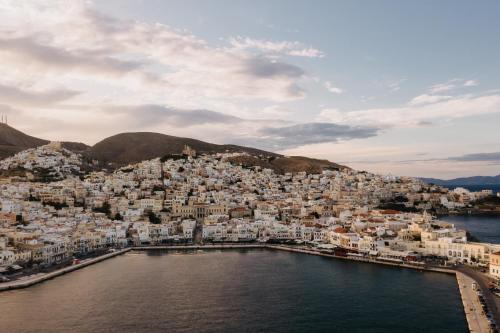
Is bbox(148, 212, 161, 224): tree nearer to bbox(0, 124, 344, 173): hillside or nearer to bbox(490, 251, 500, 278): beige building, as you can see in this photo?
bbox(490, 251, 500, 278): beige building

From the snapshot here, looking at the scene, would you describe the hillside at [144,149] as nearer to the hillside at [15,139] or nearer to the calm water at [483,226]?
the hillside at [15,139]

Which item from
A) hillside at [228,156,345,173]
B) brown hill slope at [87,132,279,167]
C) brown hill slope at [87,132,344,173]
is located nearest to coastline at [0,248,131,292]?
hillside at [228,156,345,173]

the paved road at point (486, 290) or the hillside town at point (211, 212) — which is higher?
the hillside town at point (211, 212)

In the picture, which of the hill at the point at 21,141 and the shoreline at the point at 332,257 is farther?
the hill at the point at 21,141

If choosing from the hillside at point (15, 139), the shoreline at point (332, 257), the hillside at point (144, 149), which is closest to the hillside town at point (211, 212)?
the shoreline at point (332, 257)

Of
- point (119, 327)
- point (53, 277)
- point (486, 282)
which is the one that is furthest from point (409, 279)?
point (53, 277)
